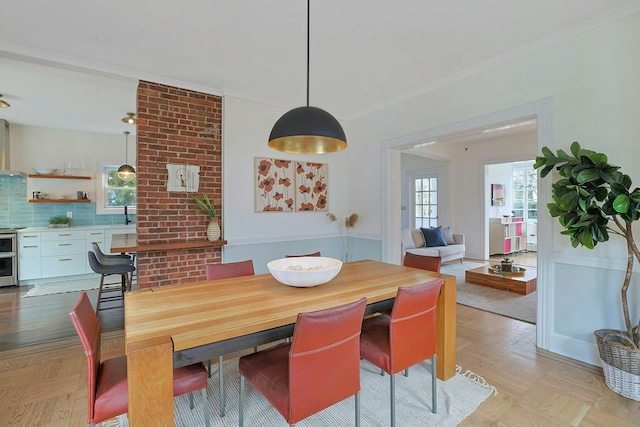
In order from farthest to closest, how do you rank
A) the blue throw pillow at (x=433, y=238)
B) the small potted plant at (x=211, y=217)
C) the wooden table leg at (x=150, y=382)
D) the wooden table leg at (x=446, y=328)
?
1. the blue throw pillow at (x=433, y=238)
2. the small potted plant at (x=211, y=217)
3. the wooden table leg at (x=446, y=328)
4. the wooden table leg at (x=150, y=382)

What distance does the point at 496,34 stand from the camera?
251 centimetres

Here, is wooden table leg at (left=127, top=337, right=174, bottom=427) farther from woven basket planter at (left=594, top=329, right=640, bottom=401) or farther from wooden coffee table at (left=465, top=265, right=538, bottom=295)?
wooden coffee table at (left=465, top=265, right=538, bottom=295)

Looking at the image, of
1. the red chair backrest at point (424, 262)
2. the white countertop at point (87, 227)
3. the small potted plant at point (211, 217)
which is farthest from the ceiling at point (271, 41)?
the white countertop at point (87, 227)

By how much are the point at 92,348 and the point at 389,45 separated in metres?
2.95

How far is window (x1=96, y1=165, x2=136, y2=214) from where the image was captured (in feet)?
18.7

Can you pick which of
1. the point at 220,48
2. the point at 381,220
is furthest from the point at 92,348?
the point at 381,220

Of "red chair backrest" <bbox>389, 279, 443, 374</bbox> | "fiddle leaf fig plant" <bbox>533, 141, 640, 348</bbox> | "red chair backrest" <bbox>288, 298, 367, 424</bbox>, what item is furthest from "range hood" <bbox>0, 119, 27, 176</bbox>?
"fiddle leaf fig plant" <bbox>533, 141, 640, 348</bbox>

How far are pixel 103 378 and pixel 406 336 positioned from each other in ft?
5.08

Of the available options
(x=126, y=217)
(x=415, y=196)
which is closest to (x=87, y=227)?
(x=126, y=217)

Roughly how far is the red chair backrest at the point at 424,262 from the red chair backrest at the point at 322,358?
1413mm

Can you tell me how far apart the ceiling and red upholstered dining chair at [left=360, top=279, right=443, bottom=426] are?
1.98 m

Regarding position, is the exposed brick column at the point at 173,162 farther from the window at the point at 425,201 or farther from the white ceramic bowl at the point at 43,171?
the window at the point at 425,201

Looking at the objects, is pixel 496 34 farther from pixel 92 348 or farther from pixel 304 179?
pixel 92 348

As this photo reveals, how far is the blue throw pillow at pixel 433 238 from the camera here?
611cm
